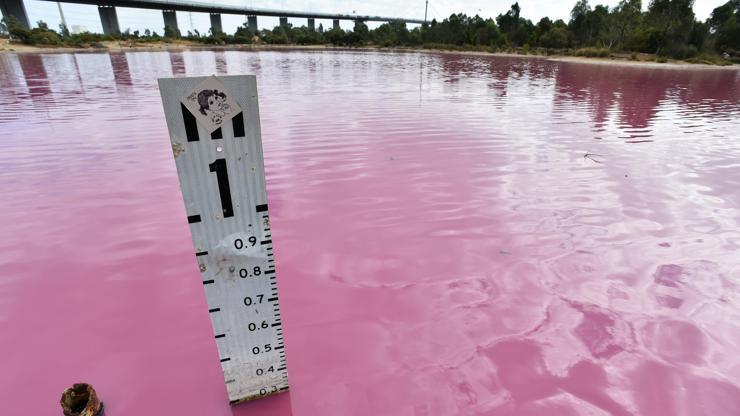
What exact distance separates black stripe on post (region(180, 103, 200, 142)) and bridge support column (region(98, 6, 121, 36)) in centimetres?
10562

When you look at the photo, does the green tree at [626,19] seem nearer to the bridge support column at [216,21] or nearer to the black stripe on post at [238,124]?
the black stripe on post at [238,124]

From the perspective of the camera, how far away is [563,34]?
65.9 metres

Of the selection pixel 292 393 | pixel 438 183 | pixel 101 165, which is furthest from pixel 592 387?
pixel 101 165

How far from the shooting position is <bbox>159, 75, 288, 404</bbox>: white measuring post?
1.59m

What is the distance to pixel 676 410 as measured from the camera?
7.69 feet

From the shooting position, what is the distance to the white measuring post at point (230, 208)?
1.59 m

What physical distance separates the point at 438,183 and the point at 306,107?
23.9 ft

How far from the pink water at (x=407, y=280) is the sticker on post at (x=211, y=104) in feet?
5.62

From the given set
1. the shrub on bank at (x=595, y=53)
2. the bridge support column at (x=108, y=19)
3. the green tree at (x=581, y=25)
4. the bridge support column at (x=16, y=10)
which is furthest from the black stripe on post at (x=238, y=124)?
the bridge support column at (x=108, y=19)

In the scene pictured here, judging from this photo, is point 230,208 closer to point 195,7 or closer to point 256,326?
point 256,326

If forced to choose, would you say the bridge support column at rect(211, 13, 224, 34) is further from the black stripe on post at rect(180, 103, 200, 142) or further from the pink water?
the black stripe on post at rect(180, 103, 200, 142)

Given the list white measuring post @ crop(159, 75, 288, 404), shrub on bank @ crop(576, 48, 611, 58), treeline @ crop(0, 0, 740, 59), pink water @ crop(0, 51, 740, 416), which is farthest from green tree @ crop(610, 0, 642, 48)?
white measuring post @ crop(159, 75, 288, 404)

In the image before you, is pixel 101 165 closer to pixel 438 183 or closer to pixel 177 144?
pixel 438 183

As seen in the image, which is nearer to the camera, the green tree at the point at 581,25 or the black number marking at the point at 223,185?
the black number marking at the point at 223,185
